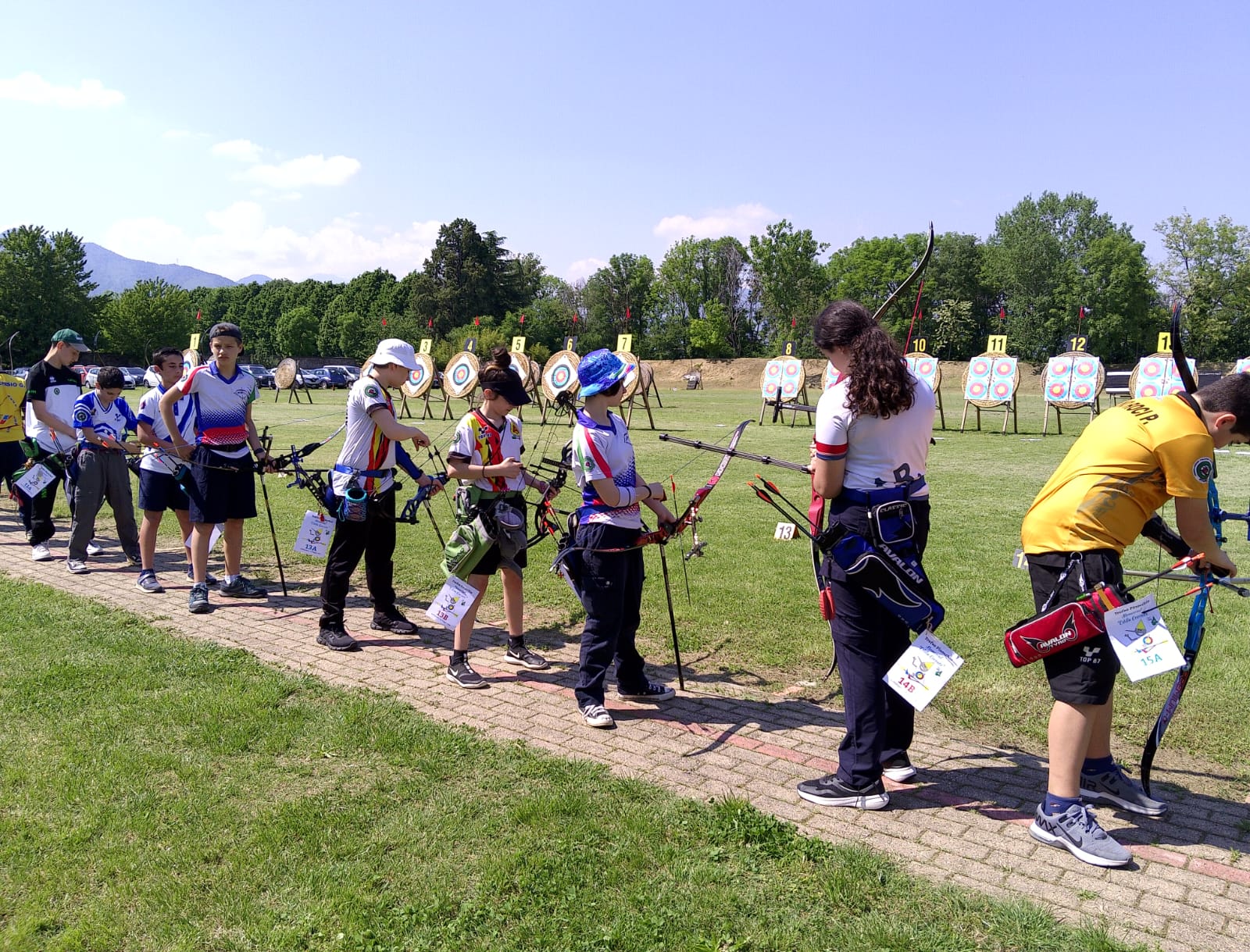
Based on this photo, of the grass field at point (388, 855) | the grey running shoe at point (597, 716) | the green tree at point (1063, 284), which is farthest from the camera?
the green tree at point (1063, 284)

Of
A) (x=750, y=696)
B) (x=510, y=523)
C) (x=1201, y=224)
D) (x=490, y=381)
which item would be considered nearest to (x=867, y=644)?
(x=750, y=696)

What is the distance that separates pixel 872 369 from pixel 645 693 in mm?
2421

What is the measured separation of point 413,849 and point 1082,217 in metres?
90.5

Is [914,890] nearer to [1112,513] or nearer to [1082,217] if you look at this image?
[1112,513]

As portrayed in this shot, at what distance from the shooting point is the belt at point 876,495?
3.64 metres

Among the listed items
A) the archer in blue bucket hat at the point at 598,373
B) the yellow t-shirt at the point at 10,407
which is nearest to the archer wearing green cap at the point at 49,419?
the yellow t-shirt at the point at 10,407

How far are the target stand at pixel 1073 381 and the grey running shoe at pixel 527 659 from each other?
21309mm

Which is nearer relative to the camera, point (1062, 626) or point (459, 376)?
point (1062, 626)

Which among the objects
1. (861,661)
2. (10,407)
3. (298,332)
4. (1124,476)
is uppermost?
(298,332)

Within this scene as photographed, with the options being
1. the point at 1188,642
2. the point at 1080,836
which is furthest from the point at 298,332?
the point at 1080,836

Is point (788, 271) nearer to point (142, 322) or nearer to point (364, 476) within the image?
point (142, 322)

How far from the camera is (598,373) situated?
4.40m

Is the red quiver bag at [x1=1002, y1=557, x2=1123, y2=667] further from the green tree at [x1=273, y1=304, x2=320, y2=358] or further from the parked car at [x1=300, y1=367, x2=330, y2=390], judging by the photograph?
the green tree at [x1=273, y1=304, x2=320, y2=358]

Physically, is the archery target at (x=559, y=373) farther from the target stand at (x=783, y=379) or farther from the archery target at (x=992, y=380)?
the archery target at (x=992, y=380)
